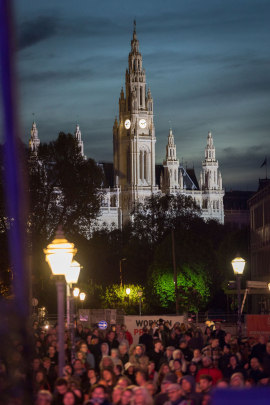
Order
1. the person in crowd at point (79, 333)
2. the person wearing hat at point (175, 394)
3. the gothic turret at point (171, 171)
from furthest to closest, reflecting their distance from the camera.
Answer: the gothic turret at point (171, 171) → the person in crowd at point (79, 333) → the person wearing hat at point (175, 394)

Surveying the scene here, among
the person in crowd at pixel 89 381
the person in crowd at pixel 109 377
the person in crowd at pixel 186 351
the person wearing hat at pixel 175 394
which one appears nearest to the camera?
the person wearing hat at pixel 175 394

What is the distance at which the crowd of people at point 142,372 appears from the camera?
321 inches

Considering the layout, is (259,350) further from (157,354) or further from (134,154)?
(134,154)

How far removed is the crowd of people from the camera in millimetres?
8145

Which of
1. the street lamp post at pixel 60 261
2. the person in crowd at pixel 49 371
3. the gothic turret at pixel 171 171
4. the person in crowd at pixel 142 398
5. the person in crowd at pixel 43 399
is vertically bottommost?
the person in crowd at pixel 49 371

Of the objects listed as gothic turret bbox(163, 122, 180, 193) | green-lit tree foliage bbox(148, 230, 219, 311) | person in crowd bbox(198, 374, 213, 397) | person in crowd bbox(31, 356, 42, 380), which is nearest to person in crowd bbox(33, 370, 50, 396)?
person in crowd bbox(31, 356, 42, 380)

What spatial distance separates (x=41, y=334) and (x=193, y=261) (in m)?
46.0

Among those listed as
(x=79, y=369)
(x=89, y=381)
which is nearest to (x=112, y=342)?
(x=79, y=369)

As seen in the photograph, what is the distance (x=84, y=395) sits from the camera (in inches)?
353

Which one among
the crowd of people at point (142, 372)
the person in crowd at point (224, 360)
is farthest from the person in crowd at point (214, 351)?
the person in crowd at point (224, 360)

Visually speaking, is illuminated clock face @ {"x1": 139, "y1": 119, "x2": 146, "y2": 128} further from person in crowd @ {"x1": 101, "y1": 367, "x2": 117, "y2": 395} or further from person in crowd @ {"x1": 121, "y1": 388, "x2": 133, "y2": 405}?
person in crowd @ {"x1": 121, "y1": 388, "x2": 133, "y2": 405}

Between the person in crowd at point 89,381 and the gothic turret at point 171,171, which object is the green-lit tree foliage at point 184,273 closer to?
the person in crowd at point 89,381

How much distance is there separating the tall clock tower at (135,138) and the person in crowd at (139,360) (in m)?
122

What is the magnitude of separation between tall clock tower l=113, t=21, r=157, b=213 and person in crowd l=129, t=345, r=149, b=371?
4794 inches
